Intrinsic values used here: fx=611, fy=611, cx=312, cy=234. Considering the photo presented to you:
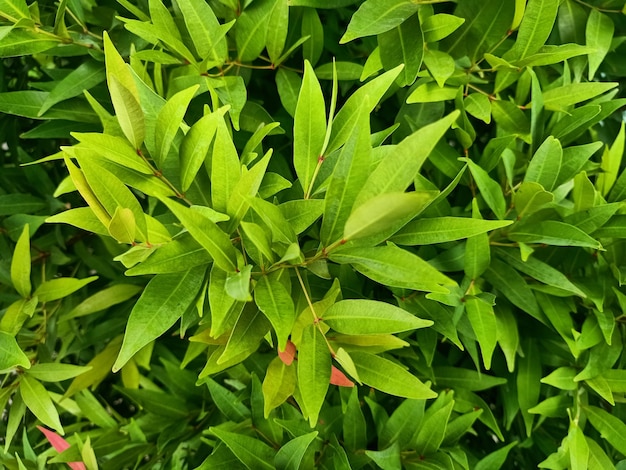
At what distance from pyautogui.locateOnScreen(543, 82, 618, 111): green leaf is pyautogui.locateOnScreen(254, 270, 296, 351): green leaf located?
32cm

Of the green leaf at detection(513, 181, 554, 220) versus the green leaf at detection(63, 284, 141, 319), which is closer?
the green leaf at detection(513, 181, 554, 220)

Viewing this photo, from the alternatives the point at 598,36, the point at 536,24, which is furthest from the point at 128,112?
the point at 598,36

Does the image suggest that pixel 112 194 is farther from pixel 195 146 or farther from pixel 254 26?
pixel 254 26

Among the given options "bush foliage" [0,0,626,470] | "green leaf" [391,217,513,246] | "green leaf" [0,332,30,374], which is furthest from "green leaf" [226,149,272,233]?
"green leaf" [0,332,30,374]

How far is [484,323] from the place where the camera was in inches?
20.8

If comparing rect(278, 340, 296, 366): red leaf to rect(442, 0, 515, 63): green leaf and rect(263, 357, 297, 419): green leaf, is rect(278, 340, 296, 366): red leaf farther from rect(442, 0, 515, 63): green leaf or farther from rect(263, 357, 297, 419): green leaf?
rect(442, 0, 515, 63): green leaf

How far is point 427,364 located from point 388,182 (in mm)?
302

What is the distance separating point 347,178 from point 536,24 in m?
0.25

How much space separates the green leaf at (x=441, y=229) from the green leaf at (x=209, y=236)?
122mm

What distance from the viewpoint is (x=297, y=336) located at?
0.43 metres

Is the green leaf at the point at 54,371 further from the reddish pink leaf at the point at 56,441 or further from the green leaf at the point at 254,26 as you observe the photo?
the green leaf at the point at 254,26

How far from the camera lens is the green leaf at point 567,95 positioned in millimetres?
552

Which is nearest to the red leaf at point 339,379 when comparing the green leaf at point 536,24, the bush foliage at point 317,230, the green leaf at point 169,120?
the bush foliage at point 317,230

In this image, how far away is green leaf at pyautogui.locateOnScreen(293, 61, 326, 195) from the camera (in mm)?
454
